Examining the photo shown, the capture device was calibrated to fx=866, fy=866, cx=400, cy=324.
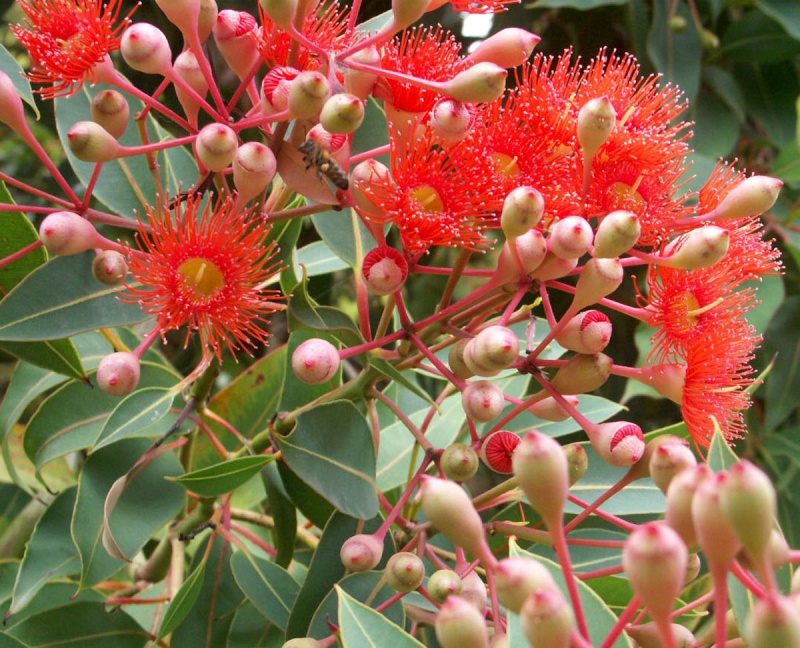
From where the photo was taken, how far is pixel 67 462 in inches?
→ 62.1

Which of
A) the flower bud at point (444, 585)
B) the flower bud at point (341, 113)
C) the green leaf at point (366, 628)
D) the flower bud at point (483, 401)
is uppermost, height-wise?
the flower bud at point (341, 113)

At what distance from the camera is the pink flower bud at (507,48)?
94 centimetres

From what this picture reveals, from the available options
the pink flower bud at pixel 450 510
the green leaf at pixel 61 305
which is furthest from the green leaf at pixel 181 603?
the pink flower bud at pixel 450 510

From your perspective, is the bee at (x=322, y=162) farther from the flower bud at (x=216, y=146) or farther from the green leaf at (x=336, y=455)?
the green leaf at (x=336, y=455)

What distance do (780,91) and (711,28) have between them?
0.75 ft

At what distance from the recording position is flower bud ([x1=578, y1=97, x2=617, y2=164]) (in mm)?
884

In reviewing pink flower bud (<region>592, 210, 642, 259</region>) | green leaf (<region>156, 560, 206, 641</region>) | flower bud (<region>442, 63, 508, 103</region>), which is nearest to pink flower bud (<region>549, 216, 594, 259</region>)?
pink flower bud (<region>592, 210, 642, 259</region>)

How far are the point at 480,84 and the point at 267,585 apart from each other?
0.68m

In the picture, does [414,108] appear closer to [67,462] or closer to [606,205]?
[606,205]

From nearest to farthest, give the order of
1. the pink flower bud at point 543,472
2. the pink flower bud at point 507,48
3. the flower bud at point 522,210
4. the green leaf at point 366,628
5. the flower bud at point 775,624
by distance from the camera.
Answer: the flower bud at point 775,624, the pink flower bud at point 543,472, the green leaf at point 366,628, the flower bud at point 522,210, the pink flower bud at point 507,48

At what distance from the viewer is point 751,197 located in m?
0.94

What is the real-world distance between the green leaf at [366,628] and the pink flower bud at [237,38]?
0.60 metres

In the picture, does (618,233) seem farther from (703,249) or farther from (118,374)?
(118,374)

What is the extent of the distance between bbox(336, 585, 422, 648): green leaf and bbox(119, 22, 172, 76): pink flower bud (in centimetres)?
57
